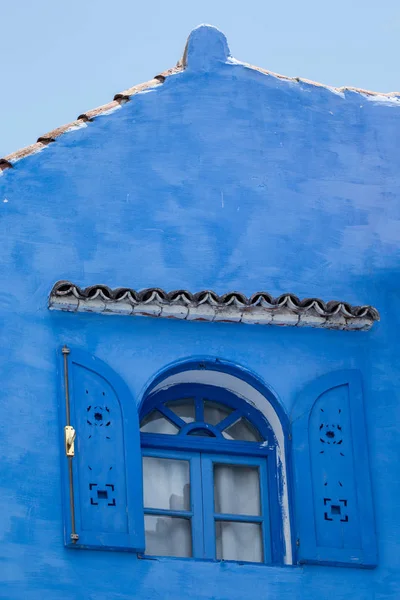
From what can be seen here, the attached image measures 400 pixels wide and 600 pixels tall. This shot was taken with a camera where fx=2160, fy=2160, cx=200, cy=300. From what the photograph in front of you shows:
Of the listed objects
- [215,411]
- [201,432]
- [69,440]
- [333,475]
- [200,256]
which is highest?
[200,256]

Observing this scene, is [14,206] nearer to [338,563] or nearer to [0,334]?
[0,334]

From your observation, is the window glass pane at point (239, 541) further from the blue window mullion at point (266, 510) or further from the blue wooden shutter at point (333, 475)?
the blue wooden shutter at point (333, 475)

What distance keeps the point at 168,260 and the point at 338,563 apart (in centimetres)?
221

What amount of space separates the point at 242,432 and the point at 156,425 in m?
0.54

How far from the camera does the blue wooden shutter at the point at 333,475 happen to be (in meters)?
12.6

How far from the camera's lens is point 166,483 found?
1304 centimetres

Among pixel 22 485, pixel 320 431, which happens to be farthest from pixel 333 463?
pixel 22 485

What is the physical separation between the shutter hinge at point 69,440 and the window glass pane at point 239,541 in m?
1.06

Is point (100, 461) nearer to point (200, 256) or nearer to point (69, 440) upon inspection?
point (69, 440)

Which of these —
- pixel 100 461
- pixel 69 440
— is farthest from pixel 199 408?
pixel 69 440

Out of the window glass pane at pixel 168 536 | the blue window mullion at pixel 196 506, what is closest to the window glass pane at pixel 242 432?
the blue window mullion at pixel 196 506

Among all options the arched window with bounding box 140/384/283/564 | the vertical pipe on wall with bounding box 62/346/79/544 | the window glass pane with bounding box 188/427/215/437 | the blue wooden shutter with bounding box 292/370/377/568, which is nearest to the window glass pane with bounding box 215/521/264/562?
the arched window with bounding box 140/384/283/564

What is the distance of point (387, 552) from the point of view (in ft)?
41.7

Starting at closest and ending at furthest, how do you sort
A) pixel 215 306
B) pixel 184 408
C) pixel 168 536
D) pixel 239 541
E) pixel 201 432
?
1. pixel 168 536
2. pixel 239 541
3. pixel 215 306
4. pixel 201 432
5. pixel 184 408
